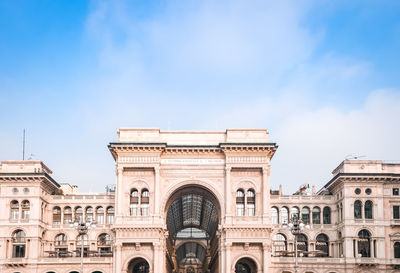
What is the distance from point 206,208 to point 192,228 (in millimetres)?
31781

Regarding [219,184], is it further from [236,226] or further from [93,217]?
[93,217]

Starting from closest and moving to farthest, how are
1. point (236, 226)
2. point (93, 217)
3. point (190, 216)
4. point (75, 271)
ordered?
point (236, 226) < point (75, 271) < point (93, 217) < point (190, 216)

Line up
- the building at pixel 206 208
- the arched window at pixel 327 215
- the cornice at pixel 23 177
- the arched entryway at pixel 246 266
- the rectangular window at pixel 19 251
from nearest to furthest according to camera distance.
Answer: the building at pixel 206 208
the arched entryway at pixel 246 266
the cornice at pixel 23 177
the rectangular window at pixel 19 251
the arched window at pixel 327 215

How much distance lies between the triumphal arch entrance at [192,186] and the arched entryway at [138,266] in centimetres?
30

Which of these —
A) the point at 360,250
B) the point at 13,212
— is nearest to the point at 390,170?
the point at 360,250

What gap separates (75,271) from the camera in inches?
3105

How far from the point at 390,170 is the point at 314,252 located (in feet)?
51.7

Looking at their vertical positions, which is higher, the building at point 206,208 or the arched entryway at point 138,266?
the building at point 206,208

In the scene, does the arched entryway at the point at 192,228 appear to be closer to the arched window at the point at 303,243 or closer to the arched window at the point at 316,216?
the arched window at the point at 303,243

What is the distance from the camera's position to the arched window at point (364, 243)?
8138 centimetres

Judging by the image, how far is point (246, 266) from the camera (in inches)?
3248

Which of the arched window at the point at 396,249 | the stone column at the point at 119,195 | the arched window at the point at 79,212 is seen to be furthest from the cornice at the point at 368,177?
the arched window at the point at 79,212

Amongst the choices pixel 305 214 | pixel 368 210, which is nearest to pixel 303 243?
pixel 305 214

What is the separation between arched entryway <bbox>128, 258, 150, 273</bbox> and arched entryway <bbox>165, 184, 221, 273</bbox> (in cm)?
711
